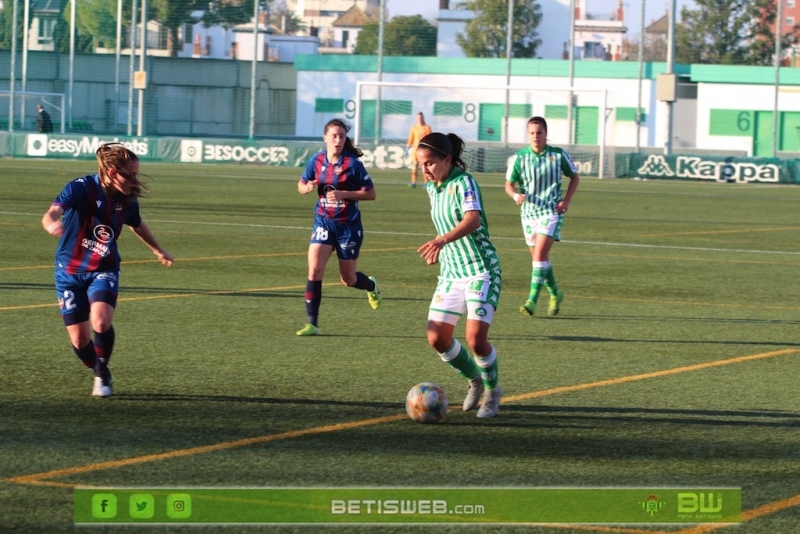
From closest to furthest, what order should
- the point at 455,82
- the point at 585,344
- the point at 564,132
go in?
the point at 585,344, the point at 564,132, the point at 455,82

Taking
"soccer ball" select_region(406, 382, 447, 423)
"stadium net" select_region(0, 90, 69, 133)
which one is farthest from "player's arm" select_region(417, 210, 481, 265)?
"stadium net" select_region(0, 90, 69, 133)

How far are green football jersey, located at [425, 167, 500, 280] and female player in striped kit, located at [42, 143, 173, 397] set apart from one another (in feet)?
6.39

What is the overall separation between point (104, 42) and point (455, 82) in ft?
94.6

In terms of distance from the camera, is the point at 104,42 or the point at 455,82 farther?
the point at 104,42

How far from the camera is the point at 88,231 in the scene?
879 cm

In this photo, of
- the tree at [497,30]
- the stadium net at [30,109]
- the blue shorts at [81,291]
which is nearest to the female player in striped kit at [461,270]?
the blue shorts at [81,291]

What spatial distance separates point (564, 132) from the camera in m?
66.8

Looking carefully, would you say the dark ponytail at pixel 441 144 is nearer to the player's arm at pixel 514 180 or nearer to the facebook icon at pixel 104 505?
the facebook icon at pixel 104 505

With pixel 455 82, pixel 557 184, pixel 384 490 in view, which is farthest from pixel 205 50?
pixel 384 490

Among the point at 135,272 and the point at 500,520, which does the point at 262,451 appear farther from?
the point at 135,272

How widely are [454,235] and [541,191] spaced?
595 centimetres

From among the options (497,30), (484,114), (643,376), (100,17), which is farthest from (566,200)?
(497,30)

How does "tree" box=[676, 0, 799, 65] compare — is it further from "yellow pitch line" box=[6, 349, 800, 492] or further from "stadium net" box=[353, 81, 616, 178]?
"yellow pitch line" box=[6, 349, 800, 492]

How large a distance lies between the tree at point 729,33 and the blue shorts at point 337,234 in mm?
89195
